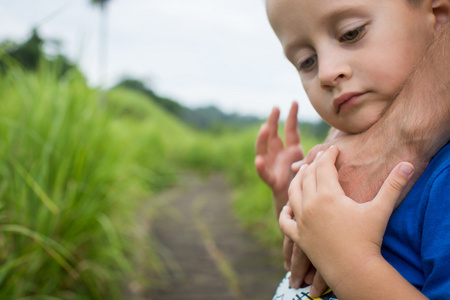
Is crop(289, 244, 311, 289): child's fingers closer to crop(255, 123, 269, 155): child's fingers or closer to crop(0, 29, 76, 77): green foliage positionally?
crop(255, 123, 269, 155): child's fingers

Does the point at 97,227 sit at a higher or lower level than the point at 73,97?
lower

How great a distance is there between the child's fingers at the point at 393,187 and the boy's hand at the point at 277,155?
0.58 metres

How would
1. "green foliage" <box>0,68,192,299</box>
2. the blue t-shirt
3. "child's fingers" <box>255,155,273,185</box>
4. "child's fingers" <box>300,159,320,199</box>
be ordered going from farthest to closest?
"green foliage" <box>0,68,192,299</box>
"child's fingers" <box>255,155,273,185</box>
"child's fingers" <box>300,159,320,199</box>
the blue t-shirt

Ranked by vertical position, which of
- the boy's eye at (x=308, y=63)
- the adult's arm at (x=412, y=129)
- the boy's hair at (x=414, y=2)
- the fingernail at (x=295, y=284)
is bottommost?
the fingernail at (x=295, y=284)

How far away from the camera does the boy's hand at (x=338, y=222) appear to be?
74cm

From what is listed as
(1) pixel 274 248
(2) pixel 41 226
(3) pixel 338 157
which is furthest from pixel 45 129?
(1) pixel 274 248

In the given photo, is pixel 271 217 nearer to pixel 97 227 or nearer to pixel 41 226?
pixel 97 227

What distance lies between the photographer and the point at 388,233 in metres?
0.80

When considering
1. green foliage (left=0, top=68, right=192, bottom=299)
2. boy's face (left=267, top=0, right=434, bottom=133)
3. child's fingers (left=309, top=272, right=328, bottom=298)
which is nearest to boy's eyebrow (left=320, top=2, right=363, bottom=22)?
boy's face (left=267, top=0, right=434, bottom=133)

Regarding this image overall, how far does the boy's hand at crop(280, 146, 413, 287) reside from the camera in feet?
2.44

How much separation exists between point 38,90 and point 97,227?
1100 mm

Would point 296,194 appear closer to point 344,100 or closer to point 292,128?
point 344,100

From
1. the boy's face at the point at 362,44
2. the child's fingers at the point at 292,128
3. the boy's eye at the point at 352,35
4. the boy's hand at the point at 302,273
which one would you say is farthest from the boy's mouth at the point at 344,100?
the child's fingers at the point at 292,128

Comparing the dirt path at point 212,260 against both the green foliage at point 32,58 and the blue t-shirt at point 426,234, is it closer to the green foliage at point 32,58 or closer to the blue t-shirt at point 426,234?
the green foliage at point 32,58
